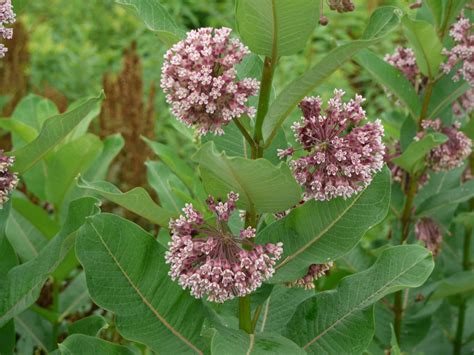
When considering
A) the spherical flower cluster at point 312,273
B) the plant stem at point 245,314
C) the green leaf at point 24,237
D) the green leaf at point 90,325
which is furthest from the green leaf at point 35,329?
the spherical flower cluster at point 312,273

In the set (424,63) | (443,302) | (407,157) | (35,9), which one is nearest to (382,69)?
(424,63)

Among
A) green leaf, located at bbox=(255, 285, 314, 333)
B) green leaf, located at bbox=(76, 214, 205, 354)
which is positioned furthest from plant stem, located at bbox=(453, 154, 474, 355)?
green leaf, located at bbox=(76, 214, 205, 354)

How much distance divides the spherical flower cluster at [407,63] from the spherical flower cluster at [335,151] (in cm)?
94

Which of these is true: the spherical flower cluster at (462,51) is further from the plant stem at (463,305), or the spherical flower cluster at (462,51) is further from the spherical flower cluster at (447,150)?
the plant stem at (463,305)

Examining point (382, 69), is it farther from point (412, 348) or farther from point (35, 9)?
point (35, 9)

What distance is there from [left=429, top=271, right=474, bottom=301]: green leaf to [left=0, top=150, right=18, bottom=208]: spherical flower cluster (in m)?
1.40

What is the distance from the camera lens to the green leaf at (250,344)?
5.36ft

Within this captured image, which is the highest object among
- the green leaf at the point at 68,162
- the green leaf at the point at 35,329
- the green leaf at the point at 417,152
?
the green leaf at the point at 417,152

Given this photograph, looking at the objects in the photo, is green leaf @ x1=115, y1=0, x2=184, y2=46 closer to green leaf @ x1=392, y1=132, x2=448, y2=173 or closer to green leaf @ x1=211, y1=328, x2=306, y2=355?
green leaf @ x1=211, y1=328, x2=306, y2=355

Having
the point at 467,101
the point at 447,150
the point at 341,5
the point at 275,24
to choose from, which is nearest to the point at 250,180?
the point at 275,24

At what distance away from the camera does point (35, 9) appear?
732cm

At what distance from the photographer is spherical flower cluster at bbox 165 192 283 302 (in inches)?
62.2

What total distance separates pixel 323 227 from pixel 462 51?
36.2 inches

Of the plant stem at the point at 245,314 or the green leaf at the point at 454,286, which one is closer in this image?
the plant stem at the point at 245,314
